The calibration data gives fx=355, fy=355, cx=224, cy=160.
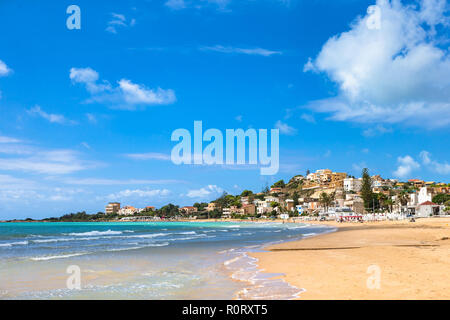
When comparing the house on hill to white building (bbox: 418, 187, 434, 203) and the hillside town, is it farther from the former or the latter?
white building (bbox: 418, 187, 434, 203)

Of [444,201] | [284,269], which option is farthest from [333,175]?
[284,269]

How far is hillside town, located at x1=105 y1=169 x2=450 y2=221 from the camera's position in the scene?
3410 inches

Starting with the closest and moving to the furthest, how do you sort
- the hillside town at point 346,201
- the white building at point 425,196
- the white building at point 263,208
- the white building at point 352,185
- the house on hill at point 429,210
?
1. the house on hill at point 429,210
2. the hillside town at point 346,201
3. the white building at point 425,196
4. the white building at point 263,208
5. the white building at point 352,185

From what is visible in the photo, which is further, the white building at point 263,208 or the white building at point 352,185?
the white building at point 352,185

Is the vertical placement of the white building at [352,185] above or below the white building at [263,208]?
above

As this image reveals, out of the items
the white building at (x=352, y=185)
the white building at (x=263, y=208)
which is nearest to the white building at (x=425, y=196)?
the white building at (x=352, y=185)

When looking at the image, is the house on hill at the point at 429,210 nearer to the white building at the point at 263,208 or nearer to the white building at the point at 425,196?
the white building at the point at 425,196

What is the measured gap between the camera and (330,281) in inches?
388

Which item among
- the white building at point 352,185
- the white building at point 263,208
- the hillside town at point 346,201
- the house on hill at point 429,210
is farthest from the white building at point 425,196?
the white building at point 263,208

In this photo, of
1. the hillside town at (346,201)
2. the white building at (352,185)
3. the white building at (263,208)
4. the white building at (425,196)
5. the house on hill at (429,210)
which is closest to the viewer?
the house on hill at (429,210)

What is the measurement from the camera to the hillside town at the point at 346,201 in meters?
86.6

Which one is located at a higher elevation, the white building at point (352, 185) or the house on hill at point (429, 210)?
the white building at point (352, 185)

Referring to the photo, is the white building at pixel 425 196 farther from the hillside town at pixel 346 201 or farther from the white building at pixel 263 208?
the white building at pixel 263 208

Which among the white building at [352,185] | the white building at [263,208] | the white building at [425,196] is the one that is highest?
the white building at [352,185]
